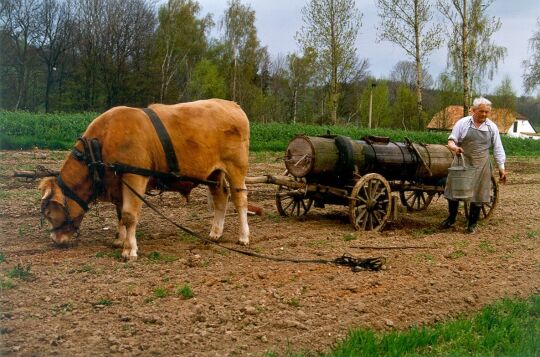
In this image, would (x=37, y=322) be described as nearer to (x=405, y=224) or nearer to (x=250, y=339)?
(x=250, y=339)

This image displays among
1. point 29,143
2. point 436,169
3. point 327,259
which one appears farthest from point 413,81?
point 327,259

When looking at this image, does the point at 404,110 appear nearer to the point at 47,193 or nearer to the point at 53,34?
the point at 53,34

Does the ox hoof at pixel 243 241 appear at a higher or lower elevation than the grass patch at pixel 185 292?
higher

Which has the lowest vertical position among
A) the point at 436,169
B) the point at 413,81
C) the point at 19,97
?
the point at 436,169

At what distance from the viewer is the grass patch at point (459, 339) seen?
174 inches

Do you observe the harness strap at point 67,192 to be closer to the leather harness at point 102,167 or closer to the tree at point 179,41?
the leather harness at point 102,167

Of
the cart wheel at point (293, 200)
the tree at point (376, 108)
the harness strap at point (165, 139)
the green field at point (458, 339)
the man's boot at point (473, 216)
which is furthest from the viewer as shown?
the tree at point (376, 108)

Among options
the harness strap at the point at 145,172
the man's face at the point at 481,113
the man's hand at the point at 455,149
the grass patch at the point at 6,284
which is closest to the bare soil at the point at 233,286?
the grass patch at the point at 6,284

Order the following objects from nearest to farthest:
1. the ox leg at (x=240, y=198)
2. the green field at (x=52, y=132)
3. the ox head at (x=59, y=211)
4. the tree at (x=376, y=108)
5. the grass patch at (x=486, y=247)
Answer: the ox head at (x=59, y=211) < the grass patch at (x=486, y=247) < the ox leg at (x=240, y=198) < the green field at (x=52, y=132) < the tree at (x=376, y=108)

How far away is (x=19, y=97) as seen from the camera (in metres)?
33.4

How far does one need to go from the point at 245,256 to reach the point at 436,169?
4.96 m

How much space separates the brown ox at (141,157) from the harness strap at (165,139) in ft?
0.16

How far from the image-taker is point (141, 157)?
7375mm

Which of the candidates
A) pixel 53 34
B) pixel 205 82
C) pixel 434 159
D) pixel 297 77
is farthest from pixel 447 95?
pixel 434 159
